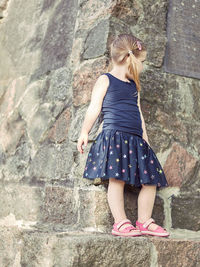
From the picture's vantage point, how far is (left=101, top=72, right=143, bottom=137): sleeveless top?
2.46m

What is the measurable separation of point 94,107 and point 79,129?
0.86 feet

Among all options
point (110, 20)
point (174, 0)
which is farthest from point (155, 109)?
point (174, 0)

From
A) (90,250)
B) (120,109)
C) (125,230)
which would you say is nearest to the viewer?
(90,250)

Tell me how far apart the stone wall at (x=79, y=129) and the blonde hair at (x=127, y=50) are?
4.6 inches

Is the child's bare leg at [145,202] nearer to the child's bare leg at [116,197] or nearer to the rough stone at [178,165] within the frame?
the child's bare leg at [116,197]

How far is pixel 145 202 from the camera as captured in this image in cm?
243

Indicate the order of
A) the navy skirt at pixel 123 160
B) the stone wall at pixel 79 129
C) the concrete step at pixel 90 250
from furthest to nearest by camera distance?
the stone wall at pixel 79 129, the navy skirt at pixel 123 160, the concrete step at pixel 90 250

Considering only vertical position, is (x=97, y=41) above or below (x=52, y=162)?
above

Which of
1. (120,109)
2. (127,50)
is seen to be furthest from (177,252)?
(127,50)

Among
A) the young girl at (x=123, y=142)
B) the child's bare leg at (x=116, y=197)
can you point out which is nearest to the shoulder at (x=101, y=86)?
the young girl at (x=123, y=142)

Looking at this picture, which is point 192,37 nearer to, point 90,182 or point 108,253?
point 90,182

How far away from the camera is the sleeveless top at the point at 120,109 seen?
2.46 meters

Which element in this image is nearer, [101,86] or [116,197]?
[116,197]

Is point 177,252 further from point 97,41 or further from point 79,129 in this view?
point 97,41
